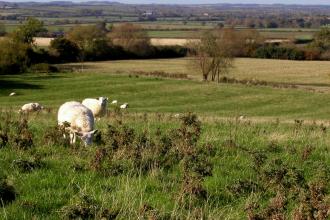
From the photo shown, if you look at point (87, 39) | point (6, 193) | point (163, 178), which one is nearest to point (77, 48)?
point (87, 39)

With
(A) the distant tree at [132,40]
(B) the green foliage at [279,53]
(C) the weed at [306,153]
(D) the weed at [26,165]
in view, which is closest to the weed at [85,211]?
(D) the weed at [26,165]

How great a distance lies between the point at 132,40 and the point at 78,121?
93751mm

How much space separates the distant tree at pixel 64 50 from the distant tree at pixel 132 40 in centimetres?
1372

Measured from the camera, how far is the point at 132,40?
105 metres

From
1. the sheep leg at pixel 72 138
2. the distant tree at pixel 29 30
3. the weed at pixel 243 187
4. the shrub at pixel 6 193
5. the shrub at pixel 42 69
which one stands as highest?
the shrub at pixel 6 193

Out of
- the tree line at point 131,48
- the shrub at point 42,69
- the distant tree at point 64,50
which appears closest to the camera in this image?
the shrub at point 42,69

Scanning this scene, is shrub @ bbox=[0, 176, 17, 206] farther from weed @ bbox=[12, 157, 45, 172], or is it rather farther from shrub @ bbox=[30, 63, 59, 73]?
shrub @ bbox=[30, 63, 59, 73]

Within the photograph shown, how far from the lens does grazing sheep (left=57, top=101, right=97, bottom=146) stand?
413 inches

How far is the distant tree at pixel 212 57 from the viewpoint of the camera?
2889 inches

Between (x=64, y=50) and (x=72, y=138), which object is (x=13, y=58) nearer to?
(x=64, y=50)

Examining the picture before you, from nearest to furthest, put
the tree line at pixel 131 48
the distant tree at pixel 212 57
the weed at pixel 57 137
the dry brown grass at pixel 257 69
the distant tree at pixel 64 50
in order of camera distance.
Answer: the weed at pixel 57 137, the distant tree at pixel 212 57, the tree line at pixel 131 48, the dry brown grass at pixel 257 69, the distant tree at pixel 64 50

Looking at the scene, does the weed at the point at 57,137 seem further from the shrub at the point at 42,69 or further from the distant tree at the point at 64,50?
the distant tree at the point at 64,50

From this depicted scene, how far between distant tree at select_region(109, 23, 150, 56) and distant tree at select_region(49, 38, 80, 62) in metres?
13.7

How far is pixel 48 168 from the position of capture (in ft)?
25.7
